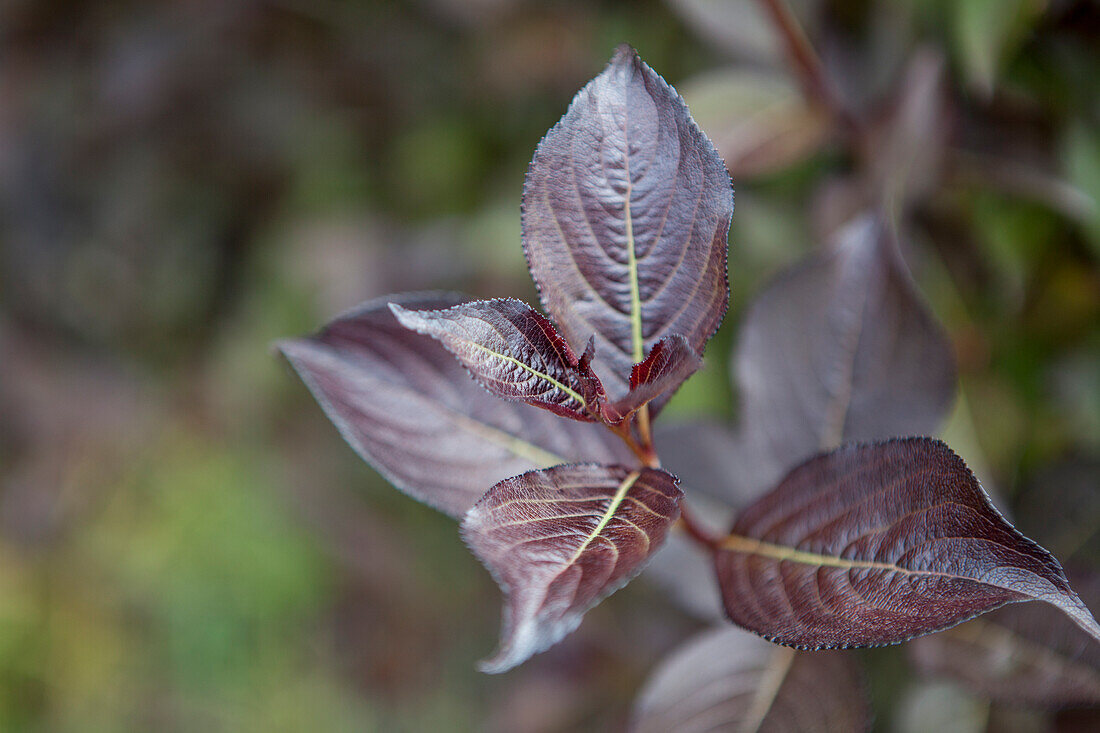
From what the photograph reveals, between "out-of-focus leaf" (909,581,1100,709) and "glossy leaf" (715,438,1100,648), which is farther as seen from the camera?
"out-of-focus leaf" (909,581,1100,709)

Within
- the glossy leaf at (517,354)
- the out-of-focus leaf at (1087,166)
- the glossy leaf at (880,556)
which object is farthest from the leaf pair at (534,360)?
the out-of-focus leaf at (1087,166)

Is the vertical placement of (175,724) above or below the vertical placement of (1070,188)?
below

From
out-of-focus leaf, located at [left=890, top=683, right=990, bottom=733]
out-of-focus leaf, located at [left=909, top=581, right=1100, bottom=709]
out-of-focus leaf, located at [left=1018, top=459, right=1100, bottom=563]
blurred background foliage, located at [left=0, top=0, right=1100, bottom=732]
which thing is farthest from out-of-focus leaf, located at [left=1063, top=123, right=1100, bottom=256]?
out-of-focus leaf, located at [left=890, top=683, right=990, bottom=733]

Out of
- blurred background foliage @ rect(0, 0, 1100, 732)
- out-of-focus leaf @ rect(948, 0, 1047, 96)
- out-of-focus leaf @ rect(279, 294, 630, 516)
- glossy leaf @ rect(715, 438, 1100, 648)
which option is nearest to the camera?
glossy leaf @ rect(715, 438, 1100, 648)

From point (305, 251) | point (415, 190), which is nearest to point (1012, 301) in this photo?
point (415, 190)

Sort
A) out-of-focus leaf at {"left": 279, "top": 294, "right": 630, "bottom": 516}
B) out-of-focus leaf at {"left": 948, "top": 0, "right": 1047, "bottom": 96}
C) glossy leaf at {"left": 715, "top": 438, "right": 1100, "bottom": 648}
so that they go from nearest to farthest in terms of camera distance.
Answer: glossy leaf at {"left": 715, "top": 438, "right": 1100, "bottom": 648}
out-of-focus leaf at {"left": 279, "top": 294, "right": 630, "bottom": 516}
out-of-focus leaf at {"left": 948, "top": 0, "right": 1047, "bottom": 96}

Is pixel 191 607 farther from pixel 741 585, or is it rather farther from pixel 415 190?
pixel 741 585

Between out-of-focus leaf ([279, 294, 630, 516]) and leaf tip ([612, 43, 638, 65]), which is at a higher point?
leaf tip ([612, 43, 638, 65])

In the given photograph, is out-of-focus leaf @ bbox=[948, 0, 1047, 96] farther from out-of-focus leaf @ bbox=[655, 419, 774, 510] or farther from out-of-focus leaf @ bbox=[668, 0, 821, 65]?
out-of-focus leaf @ bbox=[655, 419, 774, 510]
